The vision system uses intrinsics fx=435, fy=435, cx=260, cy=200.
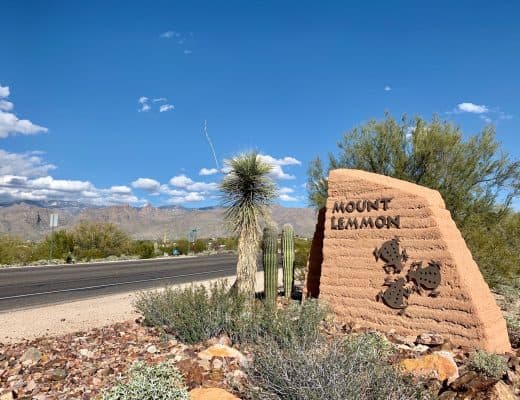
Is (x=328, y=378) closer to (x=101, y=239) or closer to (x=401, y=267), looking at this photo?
(x=401, y=267)

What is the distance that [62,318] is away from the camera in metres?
10.1

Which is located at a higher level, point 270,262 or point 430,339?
point 270,262

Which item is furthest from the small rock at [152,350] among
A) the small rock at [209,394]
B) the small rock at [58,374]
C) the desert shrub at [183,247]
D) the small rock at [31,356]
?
the desert shrub at [183,247]

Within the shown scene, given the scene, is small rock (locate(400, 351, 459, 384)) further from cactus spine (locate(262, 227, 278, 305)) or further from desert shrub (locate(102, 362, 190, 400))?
cactus spine (locate(262, 227, 278, 305))

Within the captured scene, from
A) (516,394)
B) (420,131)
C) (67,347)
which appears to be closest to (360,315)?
(516,394)

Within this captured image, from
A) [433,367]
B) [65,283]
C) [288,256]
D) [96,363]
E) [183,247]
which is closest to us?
[433,367]

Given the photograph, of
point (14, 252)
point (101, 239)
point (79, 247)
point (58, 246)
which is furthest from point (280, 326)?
point (101, 239)

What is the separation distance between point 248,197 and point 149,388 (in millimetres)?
6866

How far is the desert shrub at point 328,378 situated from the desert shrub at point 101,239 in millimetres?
30716

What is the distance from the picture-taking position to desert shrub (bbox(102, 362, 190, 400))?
13.0ft

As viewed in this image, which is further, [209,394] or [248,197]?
[248,197]

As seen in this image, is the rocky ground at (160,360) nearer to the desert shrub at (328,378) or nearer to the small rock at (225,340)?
the small rock at (225,340)

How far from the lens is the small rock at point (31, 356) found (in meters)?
6.25

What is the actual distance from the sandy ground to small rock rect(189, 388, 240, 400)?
5.11 meters
